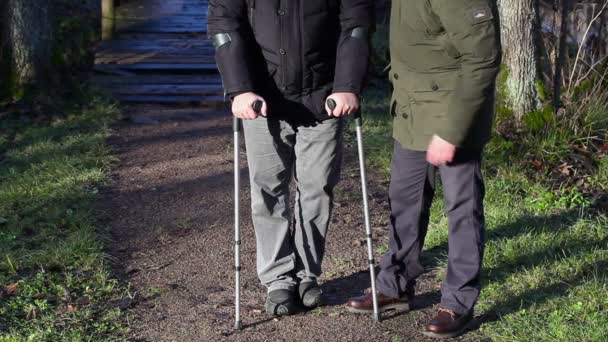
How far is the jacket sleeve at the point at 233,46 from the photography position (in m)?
4.52

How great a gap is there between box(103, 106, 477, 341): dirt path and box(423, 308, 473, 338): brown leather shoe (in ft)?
0.25

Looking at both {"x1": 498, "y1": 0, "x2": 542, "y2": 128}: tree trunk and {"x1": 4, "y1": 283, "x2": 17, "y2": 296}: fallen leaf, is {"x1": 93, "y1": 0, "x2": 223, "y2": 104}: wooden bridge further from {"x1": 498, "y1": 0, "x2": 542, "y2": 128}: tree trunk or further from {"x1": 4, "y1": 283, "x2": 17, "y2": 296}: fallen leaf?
{"x1": 4, "y1": 283, "x2": 17, "y2": 296}: fallen leaf

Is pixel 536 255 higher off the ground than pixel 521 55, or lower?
lower

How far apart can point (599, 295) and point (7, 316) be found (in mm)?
3269

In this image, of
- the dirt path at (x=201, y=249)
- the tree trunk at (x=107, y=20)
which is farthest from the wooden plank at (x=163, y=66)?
the dirt path at (x=201, y=249)

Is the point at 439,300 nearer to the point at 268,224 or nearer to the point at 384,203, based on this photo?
the point at 268,224

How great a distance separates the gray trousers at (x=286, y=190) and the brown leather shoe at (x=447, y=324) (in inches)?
28.8

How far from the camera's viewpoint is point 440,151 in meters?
4.19

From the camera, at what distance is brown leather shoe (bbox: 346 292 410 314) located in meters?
4.84

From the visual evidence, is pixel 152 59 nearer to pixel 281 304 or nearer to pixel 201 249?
pixel 201 249

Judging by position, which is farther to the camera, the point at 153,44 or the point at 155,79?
the point at 153,44

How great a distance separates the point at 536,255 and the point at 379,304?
131 cm

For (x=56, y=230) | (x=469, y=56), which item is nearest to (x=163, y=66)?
(x=56, y=230)

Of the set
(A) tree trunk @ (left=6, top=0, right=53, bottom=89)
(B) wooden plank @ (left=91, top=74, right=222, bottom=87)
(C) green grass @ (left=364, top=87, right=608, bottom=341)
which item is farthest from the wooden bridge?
(C) green grass @ (left=364, top=87, right=608, bottom=341)
